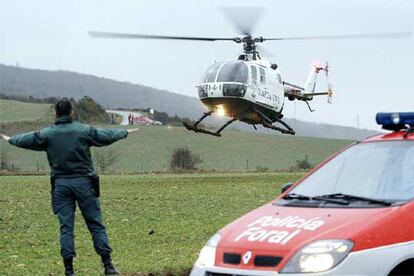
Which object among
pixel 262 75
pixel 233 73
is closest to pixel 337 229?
pixel 233 73

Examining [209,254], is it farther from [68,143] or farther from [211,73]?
[211,73]

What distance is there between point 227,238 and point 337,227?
35.2 inches

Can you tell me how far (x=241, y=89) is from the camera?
114ft

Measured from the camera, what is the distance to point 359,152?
24.4ft

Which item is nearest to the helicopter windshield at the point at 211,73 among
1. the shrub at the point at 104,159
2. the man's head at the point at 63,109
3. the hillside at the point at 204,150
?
the man's head at the point at 63,109

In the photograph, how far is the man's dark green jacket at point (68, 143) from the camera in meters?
9.14

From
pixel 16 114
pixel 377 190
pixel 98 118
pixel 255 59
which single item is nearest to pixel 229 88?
pixel 255 59

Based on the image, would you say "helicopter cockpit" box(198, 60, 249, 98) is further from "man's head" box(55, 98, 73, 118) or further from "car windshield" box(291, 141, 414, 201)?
"car windshield" box(291, 141, 414, 201)

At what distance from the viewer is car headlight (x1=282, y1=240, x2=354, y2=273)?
5.63m

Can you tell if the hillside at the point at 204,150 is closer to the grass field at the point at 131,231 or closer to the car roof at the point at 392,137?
the grass field at the point at 131,231

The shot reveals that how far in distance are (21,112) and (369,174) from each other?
91819mm

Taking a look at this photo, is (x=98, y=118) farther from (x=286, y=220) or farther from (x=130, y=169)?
(x=286, y=220)

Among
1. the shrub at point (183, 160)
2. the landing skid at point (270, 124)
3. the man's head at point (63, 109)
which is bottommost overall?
the shrub at point (183, 160)

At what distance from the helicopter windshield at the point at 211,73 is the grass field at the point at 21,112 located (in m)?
55.2
